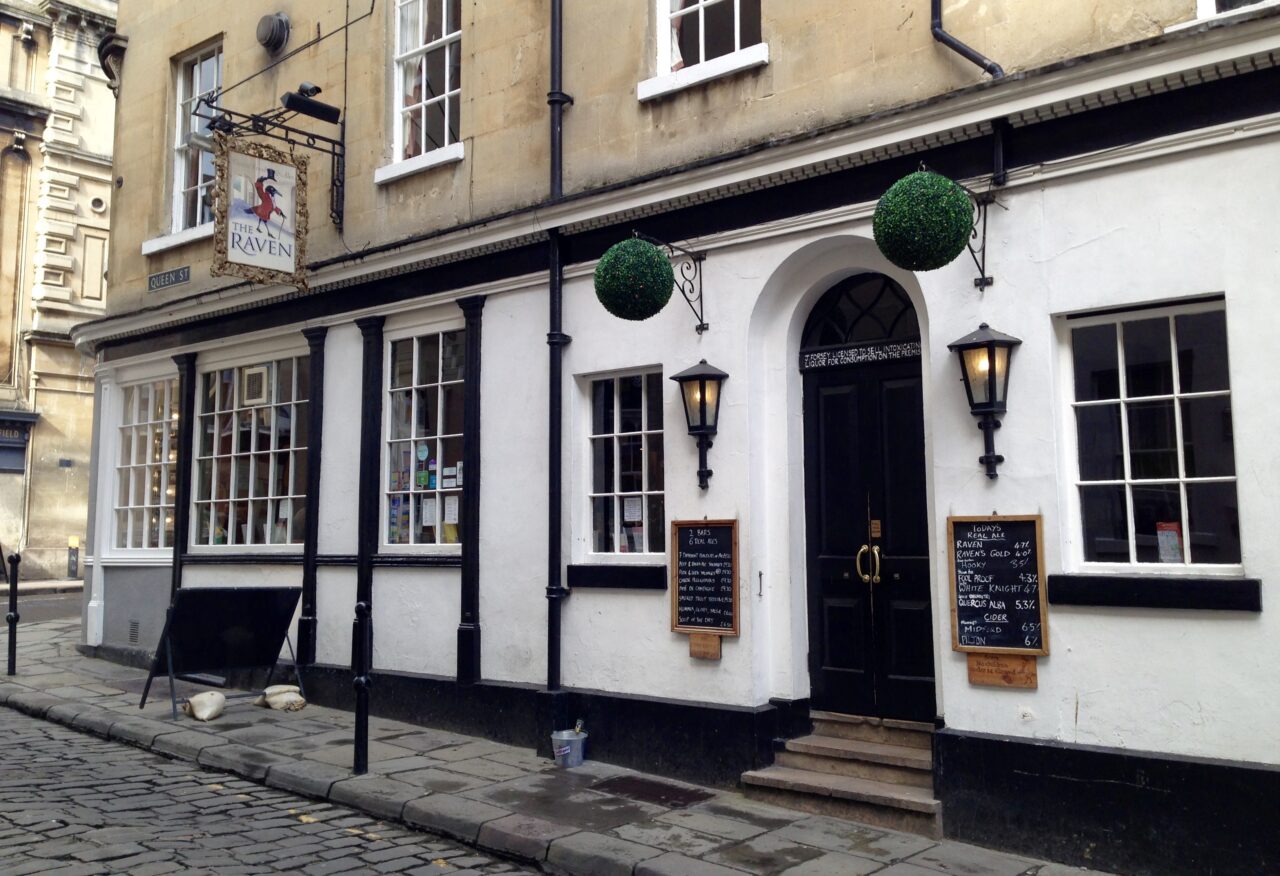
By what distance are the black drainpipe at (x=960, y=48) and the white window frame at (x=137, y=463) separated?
10051mm

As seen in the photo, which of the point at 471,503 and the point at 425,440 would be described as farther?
the point at 425,440

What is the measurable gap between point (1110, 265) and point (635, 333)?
3.55 metres

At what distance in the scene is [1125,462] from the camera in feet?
20.3

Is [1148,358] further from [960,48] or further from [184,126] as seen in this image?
[184,126]

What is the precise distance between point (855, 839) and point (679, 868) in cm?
119

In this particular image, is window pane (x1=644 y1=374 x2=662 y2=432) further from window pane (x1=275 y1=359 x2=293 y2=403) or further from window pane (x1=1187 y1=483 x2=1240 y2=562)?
window pane (x1=275 y1=359 x2=293 y2=403)

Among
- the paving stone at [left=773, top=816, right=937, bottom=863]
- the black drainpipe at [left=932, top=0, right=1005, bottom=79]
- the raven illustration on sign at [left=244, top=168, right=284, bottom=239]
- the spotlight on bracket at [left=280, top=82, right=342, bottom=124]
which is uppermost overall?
the spotlight on bracket at [left=280, top=82, right=342, bottom=124]

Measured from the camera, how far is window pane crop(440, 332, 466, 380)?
10.1 meters

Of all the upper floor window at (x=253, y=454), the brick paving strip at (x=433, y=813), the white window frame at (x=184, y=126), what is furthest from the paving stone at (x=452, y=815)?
the white window frame at (x=184, y=126)

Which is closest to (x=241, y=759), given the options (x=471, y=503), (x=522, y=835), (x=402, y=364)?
(x=471, y=503)

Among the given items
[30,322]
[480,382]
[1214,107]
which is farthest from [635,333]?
[30,322]

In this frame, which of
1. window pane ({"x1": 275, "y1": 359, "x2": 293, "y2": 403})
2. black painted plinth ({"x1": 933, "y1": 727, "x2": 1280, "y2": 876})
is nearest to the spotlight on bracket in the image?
window pane ({"x1": 275, "y1": 359, "x2": 293, "y2": 403})

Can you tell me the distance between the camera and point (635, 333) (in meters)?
8.51

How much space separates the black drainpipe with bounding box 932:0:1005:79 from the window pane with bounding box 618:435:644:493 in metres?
3.58
